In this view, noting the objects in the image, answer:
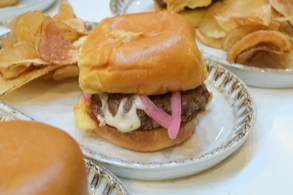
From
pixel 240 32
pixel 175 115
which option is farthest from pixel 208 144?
pixel 240 32

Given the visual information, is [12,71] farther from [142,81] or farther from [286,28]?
[286,28]

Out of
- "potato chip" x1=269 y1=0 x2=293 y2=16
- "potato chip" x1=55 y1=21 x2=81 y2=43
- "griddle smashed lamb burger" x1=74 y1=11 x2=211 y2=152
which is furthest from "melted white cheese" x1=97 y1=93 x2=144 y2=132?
"potato chip" x1=269 y1=0 x2=293 y2=16

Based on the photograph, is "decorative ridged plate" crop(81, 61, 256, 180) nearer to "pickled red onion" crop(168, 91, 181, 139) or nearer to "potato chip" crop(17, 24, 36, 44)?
"pickled red onion" crop(168, 91, 181, 139)

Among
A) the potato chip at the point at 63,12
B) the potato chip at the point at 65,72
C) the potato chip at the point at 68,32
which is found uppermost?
the potato chip at the point at 63,12

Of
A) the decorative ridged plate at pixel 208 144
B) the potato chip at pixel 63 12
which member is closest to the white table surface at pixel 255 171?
the decorative ridged plate at pixel 208 144

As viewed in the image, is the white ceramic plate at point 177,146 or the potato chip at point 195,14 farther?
the potato chip at point 195,14

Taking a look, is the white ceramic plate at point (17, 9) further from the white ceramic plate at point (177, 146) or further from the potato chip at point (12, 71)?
the potato chip at point (12, 71)

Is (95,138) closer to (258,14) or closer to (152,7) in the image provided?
(258,14)
